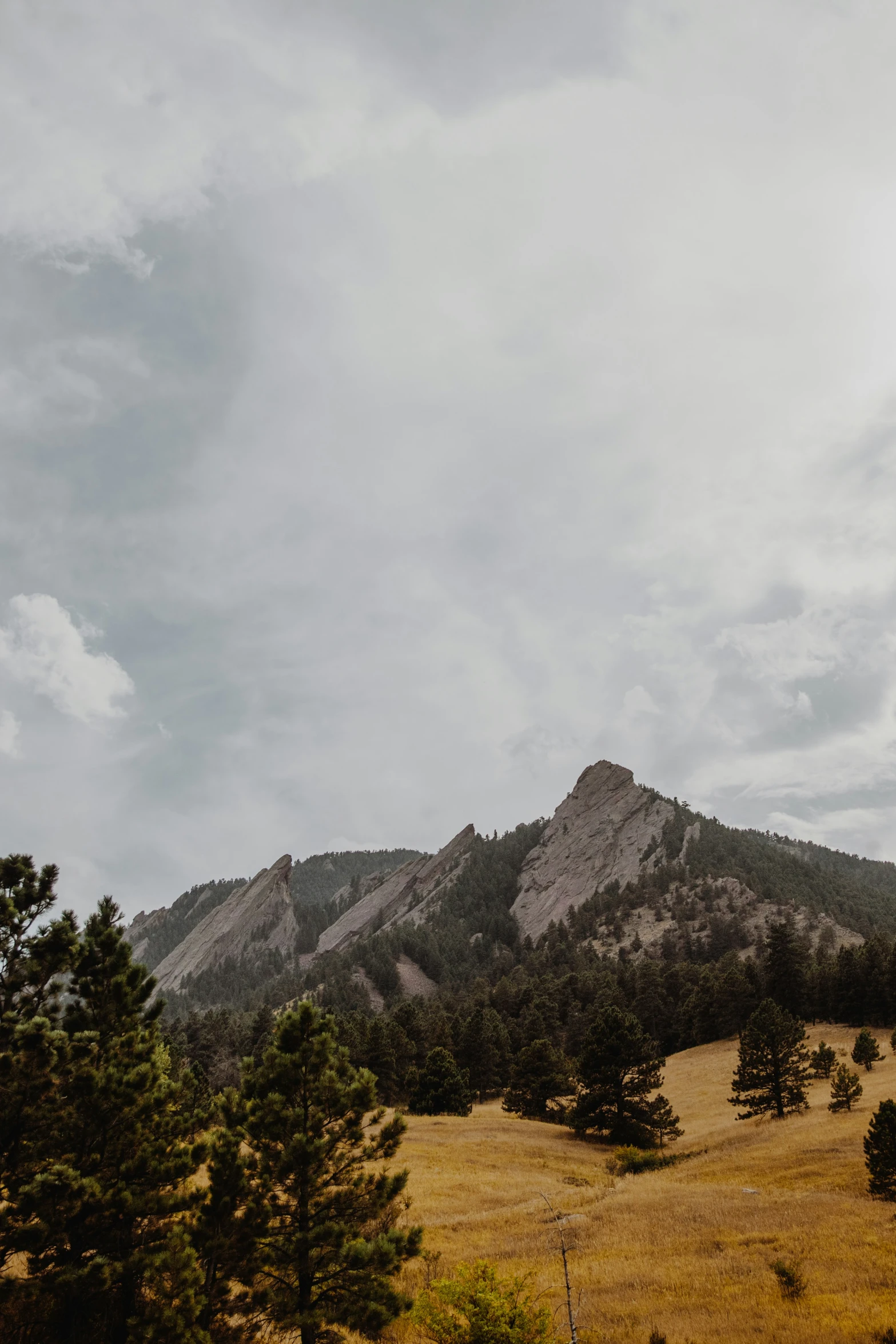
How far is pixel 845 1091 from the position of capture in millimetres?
42406

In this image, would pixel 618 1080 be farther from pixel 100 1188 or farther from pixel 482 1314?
pixel 100 1188

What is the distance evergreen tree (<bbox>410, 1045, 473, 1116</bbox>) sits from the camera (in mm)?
59125

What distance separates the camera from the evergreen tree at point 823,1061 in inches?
2238

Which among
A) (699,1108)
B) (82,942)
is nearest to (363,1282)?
(82,942)

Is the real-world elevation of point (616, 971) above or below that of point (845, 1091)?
above

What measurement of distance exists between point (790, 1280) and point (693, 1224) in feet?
27.4

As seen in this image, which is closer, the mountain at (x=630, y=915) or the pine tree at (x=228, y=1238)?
the pine tree at (x=228, y=1238)

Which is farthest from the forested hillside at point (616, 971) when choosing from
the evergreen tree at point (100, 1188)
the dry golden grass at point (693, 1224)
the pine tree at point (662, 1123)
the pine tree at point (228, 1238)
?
the evergreen tree at point (100, 1188)

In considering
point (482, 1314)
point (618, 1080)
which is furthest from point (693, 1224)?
point (618, 1080)

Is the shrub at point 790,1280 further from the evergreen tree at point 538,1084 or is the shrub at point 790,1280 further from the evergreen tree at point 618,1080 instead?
the evergreen tree at point 538,1084

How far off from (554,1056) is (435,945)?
110647 millimetres

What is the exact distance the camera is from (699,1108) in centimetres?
5725

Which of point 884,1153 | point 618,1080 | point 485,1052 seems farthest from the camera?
point 485,1052

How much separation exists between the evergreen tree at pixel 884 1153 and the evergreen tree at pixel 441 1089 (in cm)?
4081
